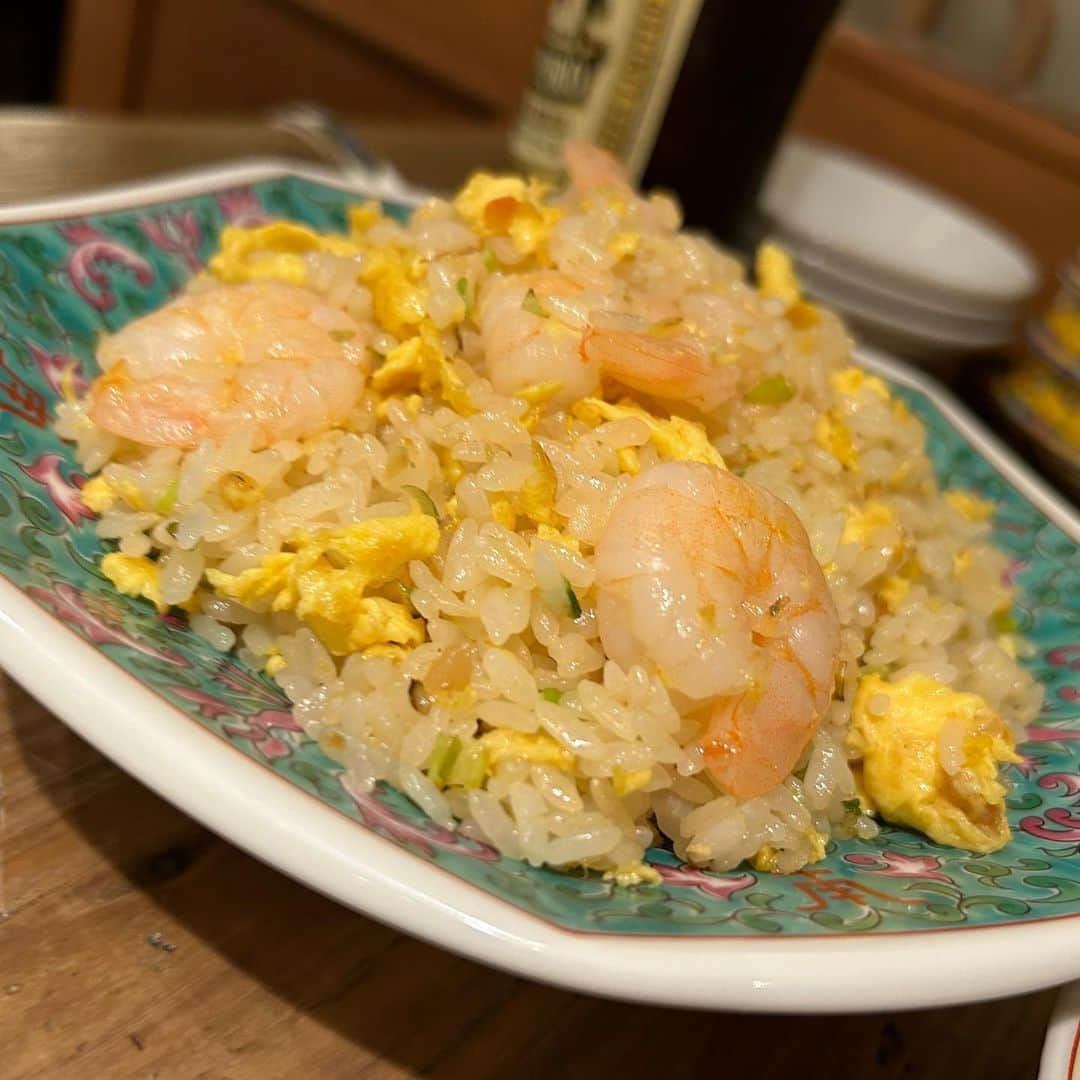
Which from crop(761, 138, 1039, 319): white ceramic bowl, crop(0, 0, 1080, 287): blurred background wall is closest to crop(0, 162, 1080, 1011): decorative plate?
crop(761, 138, 1039, 319): white ceramic bowl

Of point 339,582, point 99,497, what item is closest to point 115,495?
point 99,497

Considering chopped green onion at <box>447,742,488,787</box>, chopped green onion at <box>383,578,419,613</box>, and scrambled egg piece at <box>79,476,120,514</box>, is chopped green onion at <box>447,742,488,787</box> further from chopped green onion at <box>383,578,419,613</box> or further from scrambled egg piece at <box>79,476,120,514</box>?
scrambled egg piece at <box>79,476,120,514</box>

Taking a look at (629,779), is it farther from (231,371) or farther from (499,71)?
(499,71)

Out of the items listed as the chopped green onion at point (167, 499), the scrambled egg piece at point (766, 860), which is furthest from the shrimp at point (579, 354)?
the scrambled egg piece at point (766, 860)

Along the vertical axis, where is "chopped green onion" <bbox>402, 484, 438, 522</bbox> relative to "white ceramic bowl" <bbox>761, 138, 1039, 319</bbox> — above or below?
below

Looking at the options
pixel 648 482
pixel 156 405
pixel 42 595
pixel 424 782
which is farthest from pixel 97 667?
pixel 648 482

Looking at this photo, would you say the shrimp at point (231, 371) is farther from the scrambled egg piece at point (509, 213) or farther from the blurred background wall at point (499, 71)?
the blurred background wall at point (499, 71)
